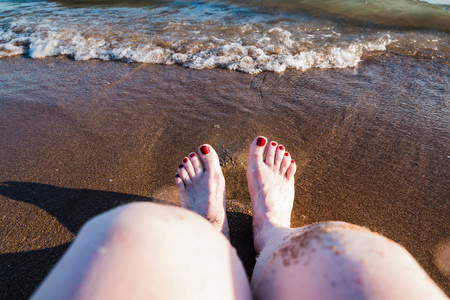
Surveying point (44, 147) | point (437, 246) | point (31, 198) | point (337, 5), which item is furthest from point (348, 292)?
point (337, 5)

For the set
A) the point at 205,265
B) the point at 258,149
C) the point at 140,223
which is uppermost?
the point at 140,223

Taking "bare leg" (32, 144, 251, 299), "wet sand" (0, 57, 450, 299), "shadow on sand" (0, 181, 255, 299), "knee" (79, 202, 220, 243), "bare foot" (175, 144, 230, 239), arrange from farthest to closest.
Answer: "bare foot" (175, 144, 230, 239) < "wet sand" (0, 57, 450, 299) < "shadow on sand" (0, 181, 255, 299) < "knee" (79, 202, 220, 243) < "bare leg" (32, 144, 251, 299)

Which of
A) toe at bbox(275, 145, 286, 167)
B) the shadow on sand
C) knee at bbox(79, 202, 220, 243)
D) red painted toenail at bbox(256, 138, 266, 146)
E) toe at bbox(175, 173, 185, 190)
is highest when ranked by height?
knee at bbox(79, 202, 220, 243)

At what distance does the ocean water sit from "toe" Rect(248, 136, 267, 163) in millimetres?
1455

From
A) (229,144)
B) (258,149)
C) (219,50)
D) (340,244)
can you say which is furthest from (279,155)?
(219,50)

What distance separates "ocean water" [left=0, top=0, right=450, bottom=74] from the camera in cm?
344

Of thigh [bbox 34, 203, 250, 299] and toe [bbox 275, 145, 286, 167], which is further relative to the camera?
toe [bbox 275, 145, 286, 167]

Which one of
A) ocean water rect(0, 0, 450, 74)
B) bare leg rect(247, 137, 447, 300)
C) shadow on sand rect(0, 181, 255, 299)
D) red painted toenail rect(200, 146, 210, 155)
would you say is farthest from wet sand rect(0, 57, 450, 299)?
bare leg rect(247, 137, 447, 300)

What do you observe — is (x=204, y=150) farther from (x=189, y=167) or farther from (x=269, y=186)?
(x=269, y=186)

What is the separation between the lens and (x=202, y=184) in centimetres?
187

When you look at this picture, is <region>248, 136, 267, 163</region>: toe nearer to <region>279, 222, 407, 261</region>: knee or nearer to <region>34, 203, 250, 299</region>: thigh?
<region>279, 222, 407, 261</region>: knee

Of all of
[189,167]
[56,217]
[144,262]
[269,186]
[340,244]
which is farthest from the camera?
[189,167]

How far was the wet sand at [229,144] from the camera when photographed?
159 centimetres

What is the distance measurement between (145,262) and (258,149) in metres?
1.29
